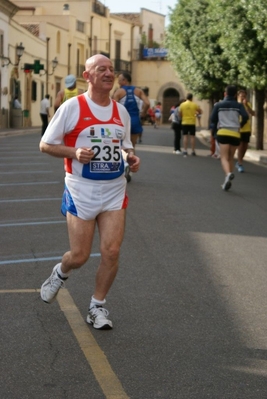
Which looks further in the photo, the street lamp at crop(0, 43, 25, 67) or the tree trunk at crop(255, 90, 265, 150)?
the street lamp at crop(0, 43, 25, 67)

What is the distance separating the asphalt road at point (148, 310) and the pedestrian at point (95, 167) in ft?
1.56

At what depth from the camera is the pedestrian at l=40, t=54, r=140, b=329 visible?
21.0ft

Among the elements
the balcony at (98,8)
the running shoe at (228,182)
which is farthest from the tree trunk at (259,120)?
the balcony at (98,8)

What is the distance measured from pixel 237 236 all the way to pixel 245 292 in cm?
321

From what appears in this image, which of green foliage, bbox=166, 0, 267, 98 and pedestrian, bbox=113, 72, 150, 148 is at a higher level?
green foliage, bbox=166, 0, 267, 98

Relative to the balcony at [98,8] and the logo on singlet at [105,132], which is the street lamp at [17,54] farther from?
the logo on singlet at [105,132]

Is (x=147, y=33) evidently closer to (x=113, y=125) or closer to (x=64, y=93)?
(x=64, y=93)

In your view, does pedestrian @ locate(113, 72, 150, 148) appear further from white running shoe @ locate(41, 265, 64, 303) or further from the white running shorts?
→ the white running shorts

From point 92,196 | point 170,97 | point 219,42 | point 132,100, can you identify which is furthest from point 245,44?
point 170,97

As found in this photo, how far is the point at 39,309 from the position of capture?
22.9 ft

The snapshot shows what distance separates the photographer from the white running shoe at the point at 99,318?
6402 millimetres

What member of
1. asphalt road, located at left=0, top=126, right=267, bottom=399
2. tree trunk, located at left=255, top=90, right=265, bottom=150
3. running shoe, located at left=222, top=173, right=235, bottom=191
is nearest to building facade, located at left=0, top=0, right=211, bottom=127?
tree trunk, located at left=255, top=90, right=265, bottom=150

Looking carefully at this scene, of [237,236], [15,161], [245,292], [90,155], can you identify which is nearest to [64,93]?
[15,161]

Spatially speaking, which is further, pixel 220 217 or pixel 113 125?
pixel 220 217
